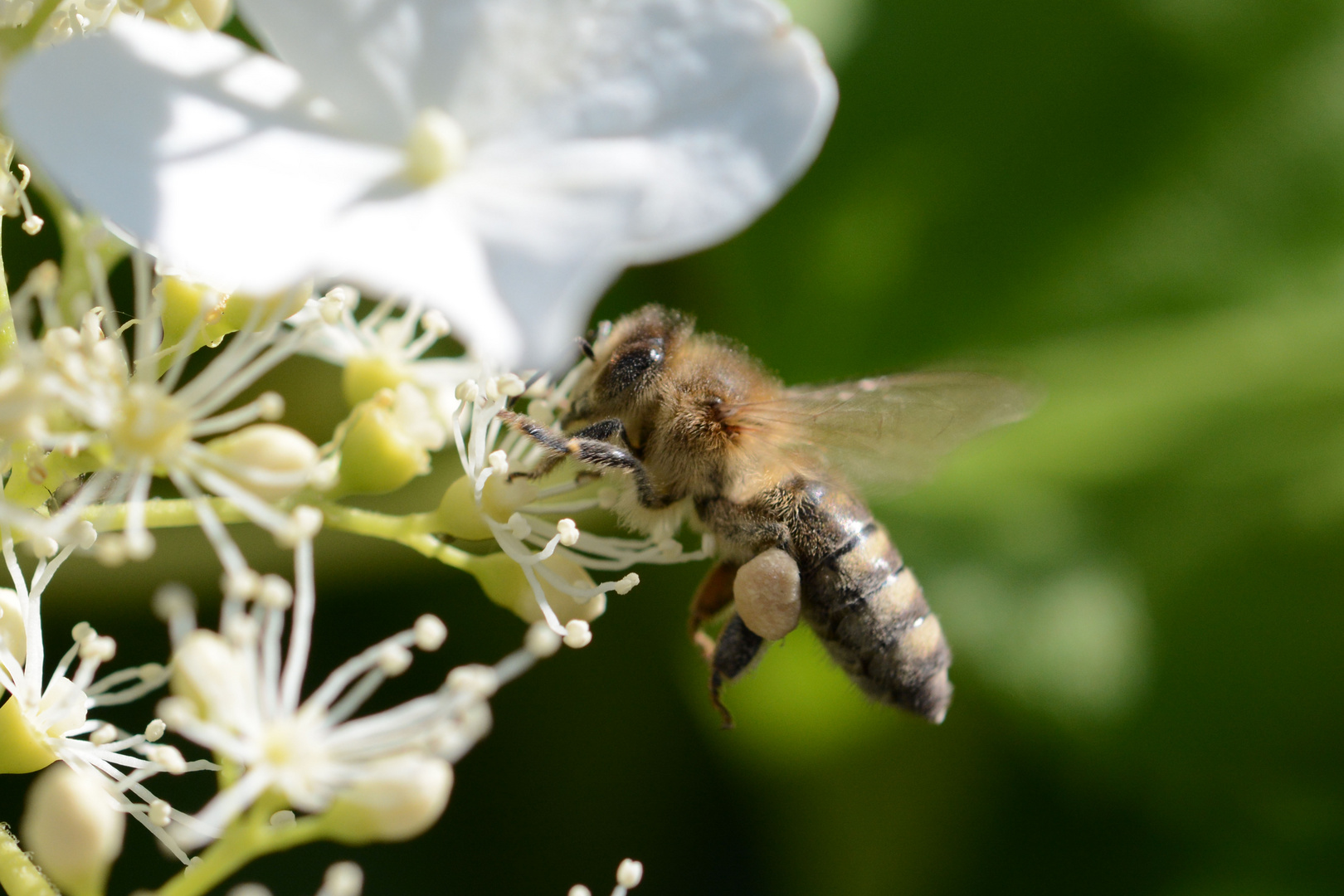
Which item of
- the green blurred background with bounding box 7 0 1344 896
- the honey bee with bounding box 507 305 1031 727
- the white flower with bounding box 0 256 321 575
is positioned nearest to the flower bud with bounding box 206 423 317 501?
the white flower with bounding box 0 256 321 575

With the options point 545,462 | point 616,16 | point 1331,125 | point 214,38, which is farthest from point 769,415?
point 1331,125

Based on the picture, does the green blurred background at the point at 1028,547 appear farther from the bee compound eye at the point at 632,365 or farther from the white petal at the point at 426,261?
the white petal at the point at 426,261

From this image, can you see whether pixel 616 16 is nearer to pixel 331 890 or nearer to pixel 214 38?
pixel 214 38

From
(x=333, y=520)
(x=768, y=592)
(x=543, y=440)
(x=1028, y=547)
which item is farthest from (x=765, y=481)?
(x=1028, y=547)

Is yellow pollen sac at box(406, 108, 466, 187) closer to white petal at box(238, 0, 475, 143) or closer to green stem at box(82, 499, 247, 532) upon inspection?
white petal at box(238, 0, 475, 143)

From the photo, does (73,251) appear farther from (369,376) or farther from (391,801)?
(391,801)
